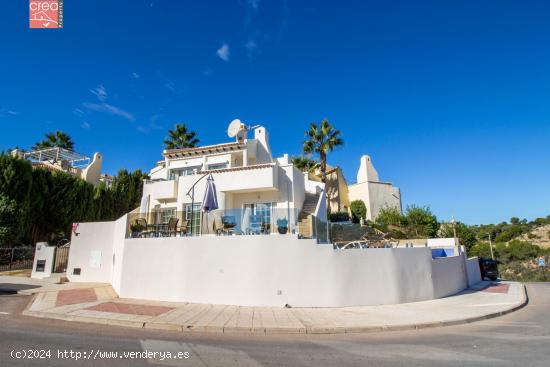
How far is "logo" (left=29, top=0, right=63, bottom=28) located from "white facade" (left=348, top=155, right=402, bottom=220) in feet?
112

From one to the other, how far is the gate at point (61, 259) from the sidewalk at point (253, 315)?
7246 mm

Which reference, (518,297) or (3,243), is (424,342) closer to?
(518,297)

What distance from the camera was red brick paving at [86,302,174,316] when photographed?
9719mm

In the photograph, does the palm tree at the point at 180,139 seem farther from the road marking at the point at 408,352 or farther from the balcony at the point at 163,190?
the road marking at the point at 408,352

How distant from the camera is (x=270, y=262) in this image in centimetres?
1123

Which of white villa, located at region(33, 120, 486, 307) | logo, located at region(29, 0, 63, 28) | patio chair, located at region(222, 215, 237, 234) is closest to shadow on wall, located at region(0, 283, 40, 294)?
white villa, located at region(33, 120, 486, 307)

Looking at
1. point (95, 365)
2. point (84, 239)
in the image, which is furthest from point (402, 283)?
point (84, 239)

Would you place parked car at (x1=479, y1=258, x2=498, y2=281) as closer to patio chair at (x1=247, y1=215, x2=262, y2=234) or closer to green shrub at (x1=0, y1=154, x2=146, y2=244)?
patio chair at (x1=247, y1=215, x2=262, y2=234)

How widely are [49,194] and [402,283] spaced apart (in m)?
27.7

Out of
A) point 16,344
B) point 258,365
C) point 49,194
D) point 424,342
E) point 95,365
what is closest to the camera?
point 95,365

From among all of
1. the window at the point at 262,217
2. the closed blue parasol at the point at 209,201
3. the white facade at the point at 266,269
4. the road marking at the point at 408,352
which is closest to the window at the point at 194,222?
the white facade at the point at 266,269

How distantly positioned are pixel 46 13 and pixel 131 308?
12.9m

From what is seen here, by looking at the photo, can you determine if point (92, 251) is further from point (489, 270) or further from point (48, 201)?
point (489, 270)

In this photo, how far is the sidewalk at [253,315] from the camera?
8242 mm
